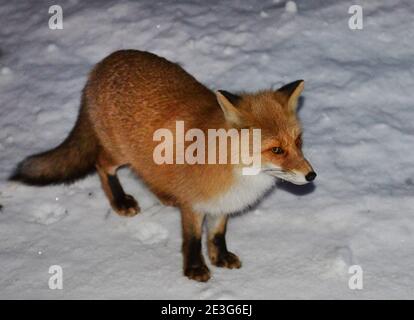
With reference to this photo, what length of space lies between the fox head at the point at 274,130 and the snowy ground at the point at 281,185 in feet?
3.01

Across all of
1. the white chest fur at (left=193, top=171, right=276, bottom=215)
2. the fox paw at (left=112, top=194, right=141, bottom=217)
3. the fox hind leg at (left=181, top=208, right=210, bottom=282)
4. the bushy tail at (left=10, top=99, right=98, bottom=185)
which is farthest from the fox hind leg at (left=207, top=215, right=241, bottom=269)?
the bushy tail at (left=10, top=99, right=98, bottom=185)

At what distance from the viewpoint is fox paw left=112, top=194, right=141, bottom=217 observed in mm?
4438

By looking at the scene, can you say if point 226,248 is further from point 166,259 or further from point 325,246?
point 325,246

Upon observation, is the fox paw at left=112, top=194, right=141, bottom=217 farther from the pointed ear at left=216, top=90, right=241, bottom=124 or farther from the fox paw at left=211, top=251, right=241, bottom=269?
the pointed ear at left=216, top=90, right=241, bottom=124

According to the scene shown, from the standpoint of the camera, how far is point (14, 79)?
233 inches

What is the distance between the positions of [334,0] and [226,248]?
368 centimetres

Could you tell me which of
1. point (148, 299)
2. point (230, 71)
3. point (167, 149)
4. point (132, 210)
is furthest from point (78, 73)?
point (148, 299)

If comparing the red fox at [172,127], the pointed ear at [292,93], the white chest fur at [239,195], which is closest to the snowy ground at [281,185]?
the red fox at [172,127]

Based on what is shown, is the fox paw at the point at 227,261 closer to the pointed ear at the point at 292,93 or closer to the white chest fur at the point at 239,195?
the white chest fur at the point at 239,195

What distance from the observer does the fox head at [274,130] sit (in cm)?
333

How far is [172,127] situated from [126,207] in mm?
947

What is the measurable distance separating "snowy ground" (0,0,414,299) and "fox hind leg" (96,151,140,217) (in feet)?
0.32

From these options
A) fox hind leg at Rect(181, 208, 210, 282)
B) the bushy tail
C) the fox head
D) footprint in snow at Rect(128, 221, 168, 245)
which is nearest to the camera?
the fox head

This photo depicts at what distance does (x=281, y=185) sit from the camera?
4594 millimetres
